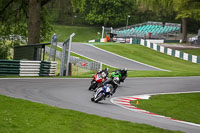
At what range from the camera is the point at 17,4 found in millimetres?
29172

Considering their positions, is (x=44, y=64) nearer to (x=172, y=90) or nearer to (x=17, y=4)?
(x=172, y=90)

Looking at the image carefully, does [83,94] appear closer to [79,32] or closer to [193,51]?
[193,51]

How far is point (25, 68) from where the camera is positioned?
68.0 ft

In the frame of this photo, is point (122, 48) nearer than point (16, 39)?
No

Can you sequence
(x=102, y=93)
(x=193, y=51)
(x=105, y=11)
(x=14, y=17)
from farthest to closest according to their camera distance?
(x=105, y=11) → (x=193, y=51) → (x=14, y=17) → (x=102, y=93)

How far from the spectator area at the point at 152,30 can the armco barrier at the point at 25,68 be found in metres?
44.7

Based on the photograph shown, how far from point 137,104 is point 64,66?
33.7 ft

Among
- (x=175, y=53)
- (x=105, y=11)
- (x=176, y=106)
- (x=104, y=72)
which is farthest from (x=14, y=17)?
(x=105, y=11)

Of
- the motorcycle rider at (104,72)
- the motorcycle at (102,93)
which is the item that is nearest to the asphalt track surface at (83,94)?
the motorcycle at (102,93)

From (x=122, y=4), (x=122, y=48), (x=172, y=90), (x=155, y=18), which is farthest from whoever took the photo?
(x=155, y=18)

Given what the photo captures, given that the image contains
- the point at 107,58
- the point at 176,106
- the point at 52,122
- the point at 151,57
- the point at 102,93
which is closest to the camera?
the point at 52,122

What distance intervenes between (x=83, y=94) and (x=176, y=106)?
152 inches

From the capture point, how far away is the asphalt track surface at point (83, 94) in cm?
1114

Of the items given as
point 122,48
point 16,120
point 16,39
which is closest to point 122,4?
point 122,48
